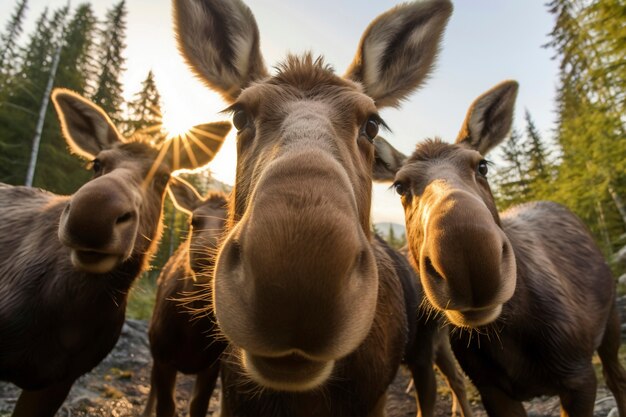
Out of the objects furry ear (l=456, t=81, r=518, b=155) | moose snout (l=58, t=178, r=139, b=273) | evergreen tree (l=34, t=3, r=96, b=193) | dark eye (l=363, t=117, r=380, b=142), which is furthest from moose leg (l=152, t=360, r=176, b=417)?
evergreen tree (l=34, t=3, r=96, b=193)

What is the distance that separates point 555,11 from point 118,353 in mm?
35851

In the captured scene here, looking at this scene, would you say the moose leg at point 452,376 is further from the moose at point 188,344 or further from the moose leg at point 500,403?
the moose at point 188,344

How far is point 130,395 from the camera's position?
752 cm

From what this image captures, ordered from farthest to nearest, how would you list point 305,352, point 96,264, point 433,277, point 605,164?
point 605,164
point 96,264
point 433,277
point 305,352

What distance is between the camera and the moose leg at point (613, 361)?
15.6 feet

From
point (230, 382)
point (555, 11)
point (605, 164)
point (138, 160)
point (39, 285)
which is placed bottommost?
point (230, 382)

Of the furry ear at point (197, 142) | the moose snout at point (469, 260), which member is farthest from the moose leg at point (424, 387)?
the furry ear at point (197, 142)

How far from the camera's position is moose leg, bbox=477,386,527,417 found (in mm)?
3492

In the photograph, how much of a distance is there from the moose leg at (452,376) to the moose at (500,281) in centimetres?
217

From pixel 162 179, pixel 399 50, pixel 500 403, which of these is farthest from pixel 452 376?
pixel 162 179

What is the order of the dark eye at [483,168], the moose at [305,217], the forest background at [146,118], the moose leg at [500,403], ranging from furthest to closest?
the forest background at [146,118], the dark eye at [483,168], the moose leg at [500,403], the moose at [305,217]

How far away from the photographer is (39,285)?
348 cm

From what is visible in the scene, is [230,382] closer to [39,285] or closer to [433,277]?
[433,277]

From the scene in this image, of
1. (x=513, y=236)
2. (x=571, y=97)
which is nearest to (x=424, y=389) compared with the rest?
(x=513, y=236)
